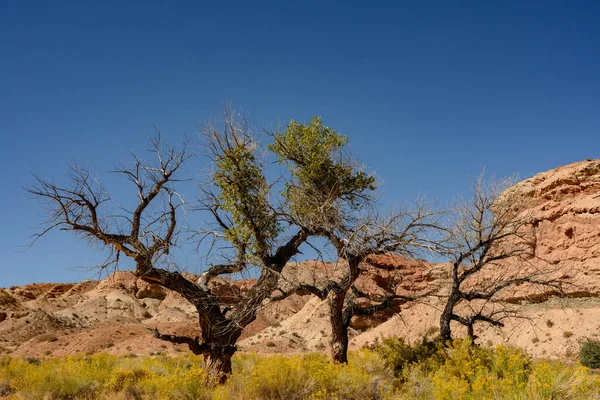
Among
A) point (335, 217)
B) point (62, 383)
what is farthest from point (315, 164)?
point (62, 383)

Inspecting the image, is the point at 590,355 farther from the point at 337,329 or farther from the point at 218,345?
the point at 218,345

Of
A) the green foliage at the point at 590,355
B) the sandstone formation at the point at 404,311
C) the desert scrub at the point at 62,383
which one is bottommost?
the green foliage at the point at 590,355

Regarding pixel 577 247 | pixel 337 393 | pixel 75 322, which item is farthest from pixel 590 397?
pixel 75 322

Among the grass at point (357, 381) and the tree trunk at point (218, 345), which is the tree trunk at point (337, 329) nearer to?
the grass at point (357, 381)

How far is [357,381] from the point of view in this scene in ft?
29.3

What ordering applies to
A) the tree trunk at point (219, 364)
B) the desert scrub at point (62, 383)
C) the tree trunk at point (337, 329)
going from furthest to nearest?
the tree trunk at point (337, 329) < the tree trunk at point (219, 364) < the desert scrub at point (62, 383)

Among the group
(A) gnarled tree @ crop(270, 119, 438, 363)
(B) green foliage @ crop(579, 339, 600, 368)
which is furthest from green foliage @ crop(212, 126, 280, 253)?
(B) green foliage @ crop(579, 339, 600, 368)

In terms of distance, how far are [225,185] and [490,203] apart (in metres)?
9.31

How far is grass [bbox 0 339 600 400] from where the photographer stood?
6523 millimetres

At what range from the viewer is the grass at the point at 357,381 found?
257 inches

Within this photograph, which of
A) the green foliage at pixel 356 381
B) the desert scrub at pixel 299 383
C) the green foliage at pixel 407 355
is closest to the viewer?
the green foliage at pixel 356 381

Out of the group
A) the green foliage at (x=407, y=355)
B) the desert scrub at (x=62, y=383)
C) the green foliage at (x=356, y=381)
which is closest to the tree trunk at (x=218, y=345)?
the green foliage at (x=356, y=381)

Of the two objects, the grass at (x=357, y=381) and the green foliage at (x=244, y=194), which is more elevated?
the green foliage at (x=244, y=194)

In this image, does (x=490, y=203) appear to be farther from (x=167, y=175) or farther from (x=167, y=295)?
(x=167, y=295)
